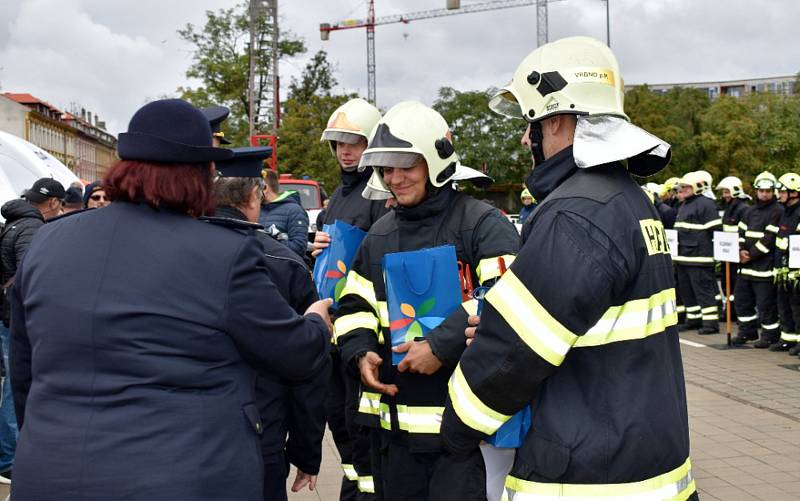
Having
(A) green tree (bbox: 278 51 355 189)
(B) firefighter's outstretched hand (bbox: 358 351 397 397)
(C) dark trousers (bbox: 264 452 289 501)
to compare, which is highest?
(A) green tree (bbox: 278 51 355 189)

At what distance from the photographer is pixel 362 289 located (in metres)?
3.77

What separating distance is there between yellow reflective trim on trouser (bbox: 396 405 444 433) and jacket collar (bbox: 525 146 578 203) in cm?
118

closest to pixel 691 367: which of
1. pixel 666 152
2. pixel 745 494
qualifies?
pixel 745 494

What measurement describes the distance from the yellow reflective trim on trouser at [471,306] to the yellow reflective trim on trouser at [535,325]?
89cm

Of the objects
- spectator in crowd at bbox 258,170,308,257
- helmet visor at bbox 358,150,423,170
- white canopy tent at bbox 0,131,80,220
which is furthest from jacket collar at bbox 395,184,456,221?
white canopy tent at bbox 0,131,80,220

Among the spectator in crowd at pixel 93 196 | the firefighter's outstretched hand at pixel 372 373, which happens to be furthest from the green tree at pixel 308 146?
the firefighter's outstretched hand at pixel 372 373

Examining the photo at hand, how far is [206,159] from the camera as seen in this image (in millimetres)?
2436

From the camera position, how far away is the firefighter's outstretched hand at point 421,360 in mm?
3238

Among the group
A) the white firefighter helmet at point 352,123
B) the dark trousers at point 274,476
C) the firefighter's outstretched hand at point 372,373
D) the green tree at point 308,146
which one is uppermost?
the green tree at point 308,146

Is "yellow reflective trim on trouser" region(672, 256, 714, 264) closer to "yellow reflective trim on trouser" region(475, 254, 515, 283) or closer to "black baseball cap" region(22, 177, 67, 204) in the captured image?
"black baseball cap" region(22, 177, 67, 204)

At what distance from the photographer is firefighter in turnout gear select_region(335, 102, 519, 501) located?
326 cm

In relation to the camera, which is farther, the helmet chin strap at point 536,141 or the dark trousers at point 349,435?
the dark trousers at point 349,435

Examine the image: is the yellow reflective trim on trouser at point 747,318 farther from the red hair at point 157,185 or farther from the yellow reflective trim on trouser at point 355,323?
the red hair at point 157,185

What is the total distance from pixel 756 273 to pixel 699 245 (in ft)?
4.83
